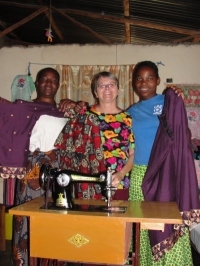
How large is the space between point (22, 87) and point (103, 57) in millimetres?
1252

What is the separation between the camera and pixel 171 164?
82.8 inches

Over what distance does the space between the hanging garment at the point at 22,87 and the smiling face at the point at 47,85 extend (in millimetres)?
1911

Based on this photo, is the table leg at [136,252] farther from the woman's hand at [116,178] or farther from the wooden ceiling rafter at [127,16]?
the wooden ceiling rafter at [127,16]

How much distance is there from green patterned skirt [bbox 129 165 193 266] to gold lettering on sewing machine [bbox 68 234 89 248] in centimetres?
70

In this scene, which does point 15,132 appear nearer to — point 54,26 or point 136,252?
point 136,252

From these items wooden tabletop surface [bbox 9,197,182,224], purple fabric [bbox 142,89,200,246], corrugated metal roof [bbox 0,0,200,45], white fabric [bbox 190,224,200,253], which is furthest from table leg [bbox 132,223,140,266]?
corrugated metal roof [bbox 0,0,200,45]

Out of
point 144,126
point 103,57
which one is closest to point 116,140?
point 144,126

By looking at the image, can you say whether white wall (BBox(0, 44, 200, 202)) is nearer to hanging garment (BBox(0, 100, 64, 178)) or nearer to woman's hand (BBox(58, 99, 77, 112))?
woman's hand (BBox(58, 99, 77, 112))

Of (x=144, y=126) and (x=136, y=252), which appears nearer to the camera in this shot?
A: (x=136, y=252)

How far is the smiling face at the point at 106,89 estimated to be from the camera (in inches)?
90.6

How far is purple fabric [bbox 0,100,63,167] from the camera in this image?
2.37 metres

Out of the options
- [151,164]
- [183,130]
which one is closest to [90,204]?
[151,164]

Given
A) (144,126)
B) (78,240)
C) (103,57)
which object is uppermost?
(103,57)

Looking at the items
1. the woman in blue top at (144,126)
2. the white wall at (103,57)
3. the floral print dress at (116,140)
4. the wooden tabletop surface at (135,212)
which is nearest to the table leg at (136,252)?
the wooden tabletop surface at (135,212)
